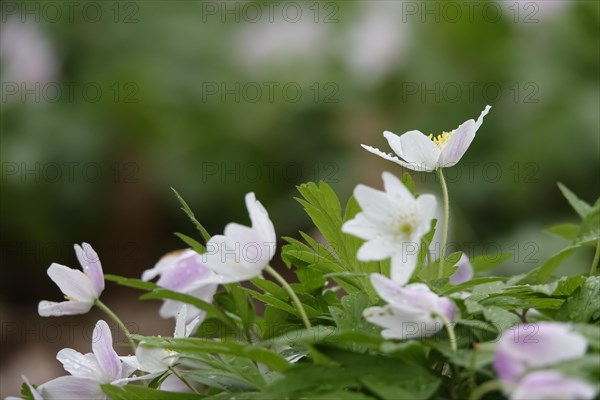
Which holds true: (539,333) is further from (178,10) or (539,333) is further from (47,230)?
(178,10)

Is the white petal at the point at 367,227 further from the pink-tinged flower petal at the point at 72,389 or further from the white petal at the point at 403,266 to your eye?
the pink-tinged flower petal at the point at 72,389

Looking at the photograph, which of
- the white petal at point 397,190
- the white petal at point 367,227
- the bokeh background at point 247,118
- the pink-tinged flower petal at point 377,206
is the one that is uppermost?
the white petal at point 397,190

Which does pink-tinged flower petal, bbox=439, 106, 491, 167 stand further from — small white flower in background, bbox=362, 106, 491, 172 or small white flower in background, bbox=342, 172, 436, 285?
small white flower in background, bbox=342, 172, 436, 285

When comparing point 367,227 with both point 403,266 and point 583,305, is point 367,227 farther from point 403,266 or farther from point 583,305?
point 583,305

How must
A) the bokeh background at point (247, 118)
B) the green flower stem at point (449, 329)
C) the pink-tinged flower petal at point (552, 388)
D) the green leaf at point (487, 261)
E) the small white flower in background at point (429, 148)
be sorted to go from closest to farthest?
the pink-tinged flower petal at point (552, 388) < the green flower stem at point (449, 329) < the small white flower in background at point (429, 148) < the green leaf at point (487, 261) < the bokeh background at point (247, 118)

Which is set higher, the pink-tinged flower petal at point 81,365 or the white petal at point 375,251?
the white petal at point 375,251

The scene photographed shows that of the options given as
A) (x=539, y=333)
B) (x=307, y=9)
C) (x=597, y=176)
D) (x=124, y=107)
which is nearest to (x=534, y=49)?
(x=597, y=176)

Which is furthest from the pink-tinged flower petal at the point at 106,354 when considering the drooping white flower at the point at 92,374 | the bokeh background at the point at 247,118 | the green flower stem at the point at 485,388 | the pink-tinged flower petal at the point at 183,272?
the bokeh background at the point at 247,118
